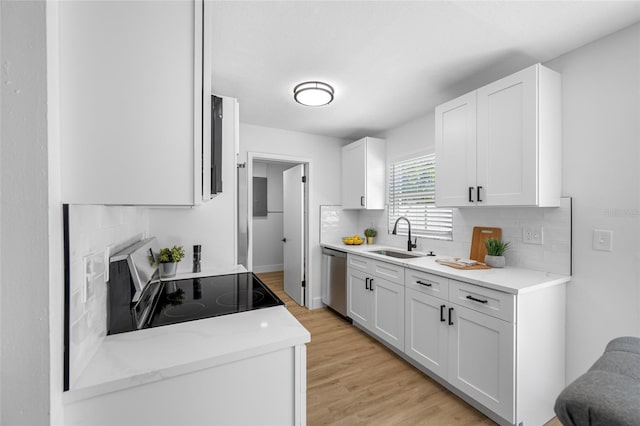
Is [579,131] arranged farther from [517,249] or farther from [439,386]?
[439,386]

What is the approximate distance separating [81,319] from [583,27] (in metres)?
2.72

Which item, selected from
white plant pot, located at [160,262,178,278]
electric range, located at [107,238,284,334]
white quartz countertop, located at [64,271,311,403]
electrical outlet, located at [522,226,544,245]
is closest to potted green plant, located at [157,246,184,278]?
white plant pot, located at [160,262,178,278]

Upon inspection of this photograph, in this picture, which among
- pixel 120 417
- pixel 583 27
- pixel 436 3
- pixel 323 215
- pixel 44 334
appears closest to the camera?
pixel 44 334

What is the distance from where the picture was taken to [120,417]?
0.81 meters

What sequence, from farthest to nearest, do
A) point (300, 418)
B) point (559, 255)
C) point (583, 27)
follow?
1. point (559, 255)
2. point (583, 27)
3. point (300, 418)

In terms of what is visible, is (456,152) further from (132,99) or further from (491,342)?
(132,99)

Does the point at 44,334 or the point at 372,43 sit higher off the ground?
the point at 372,43

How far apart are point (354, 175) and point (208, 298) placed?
8.52 feet

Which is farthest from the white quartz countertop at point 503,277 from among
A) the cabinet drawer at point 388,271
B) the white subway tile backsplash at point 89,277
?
the white subway tile backsplash at point 89,277

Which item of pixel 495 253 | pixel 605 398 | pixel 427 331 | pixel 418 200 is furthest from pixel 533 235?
pixel 605 398

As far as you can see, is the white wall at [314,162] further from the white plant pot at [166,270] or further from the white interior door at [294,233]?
the white plant pot at [166,270]

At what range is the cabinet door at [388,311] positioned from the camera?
246 cm

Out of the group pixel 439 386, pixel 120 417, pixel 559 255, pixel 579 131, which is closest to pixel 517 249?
pixel 559 255

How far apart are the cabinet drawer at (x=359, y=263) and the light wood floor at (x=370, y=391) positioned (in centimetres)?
72
